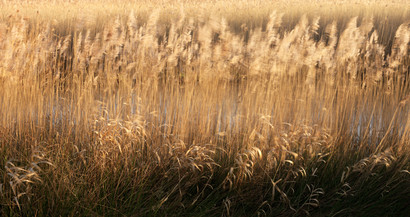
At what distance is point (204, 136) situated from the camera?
3.35 meters

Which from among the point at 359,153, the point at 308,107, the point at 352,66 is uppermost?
the point at 352,66

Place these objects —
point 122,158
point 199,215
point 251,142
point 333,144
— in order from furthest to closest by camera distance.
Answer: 1. point 333,144
2. point 251,142
3. point 122,158
4. point 199,215

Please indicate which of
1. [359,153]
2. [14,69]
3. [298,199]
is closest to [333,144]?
[359,153]

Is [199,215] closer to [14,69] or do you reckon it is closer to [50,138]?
[50,138]

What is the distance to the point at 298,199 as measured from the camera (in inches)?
117

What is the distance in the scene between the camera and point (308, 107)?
352 cm

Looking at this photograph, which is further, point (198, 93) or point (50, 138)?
point (198, 93)

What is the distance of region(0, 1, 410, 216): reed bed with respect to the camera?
111 inches

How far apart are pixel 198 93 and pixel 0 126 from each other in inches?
57.2

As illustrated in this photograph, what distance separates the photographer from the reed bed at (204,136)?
2826mm

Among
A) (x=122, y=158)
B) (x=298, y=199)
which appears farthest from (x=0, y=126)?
(x=298, y=199)

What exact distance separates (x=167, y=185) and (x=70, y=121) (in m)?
1.00

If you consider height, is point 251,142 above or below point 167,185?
above

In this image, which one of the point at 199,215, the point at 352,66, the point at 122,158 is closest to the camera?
the point at 199,215
